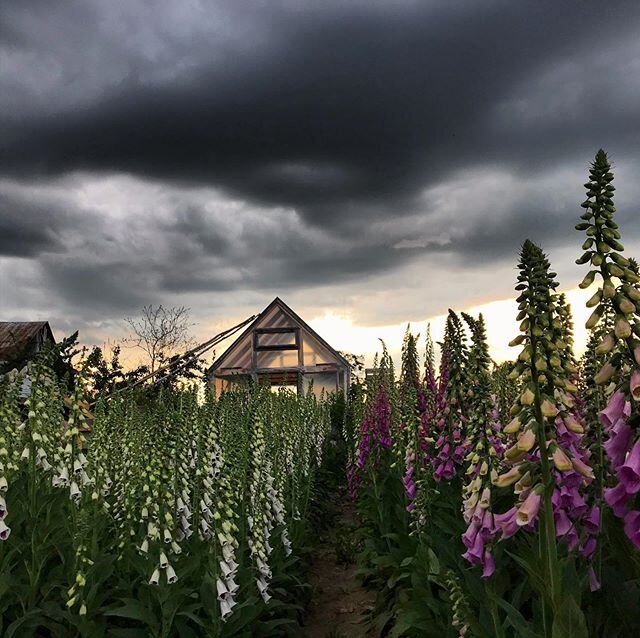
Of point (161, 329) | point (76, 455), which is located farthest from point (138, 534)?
point (161, 329)

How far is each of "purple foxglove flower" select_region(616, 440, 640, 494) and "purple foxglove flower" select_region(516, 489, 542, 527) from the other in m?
0.33

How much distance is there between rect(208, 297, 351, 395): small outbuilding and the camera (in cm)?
2969

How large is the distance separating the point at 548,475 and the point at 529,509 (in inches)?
6.2

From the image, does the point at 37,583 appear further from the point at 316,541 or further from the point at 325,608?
the point at 316,541

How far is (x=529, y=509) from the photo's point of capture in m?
2.71

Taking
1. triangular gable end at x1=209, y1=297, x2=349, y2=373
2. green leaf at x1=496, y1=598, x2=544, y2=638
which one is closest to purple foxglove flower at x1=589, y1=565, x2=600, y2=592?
green leaf at x1=496, y1=598, x2=544, y2=638

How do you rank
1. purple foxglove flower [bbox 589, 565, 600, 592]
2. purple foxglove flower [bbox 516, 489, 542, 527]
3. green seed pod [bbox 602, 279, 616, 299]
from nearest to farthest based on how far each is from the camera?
1. green seed pod [bbox 602, 279, 616, 299]
2. purple foxglove flower [bbox 516, 489, 542, 527]
3. purple foxglove flower [bbox 589, 565, 600, 592]

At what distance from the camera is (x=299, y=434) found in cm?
1166

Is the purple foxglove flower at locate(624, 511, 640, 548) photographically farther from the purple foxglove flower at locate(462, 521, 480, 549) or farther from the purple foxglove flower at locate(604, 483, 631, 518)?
the purple foxglove flower at locate(462, 521, 480, 549)

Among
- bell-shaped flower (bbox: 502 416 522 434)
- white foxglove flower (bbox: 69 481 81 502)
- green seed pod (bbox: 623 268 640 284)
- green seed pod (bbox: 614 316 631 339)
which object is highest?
green seed pod (bbox: 623 268 640 284)

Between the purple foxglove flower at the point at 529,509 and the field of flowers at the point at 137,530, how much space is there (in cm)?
269

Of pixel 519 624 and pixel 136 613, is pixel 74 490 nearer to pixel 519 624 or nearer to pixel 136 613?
pixel 136 613

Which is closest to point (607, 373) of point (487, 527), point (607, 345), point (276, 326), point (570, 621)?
point (607, 345)

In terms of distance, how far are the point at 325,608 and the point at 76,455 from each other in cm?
367
